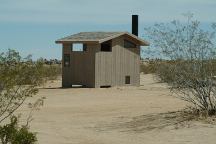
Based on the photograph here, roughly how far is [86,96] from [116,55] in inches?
309

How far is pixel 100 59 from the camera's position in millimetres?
32219

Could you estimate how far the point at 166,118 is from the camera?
15.9 meters

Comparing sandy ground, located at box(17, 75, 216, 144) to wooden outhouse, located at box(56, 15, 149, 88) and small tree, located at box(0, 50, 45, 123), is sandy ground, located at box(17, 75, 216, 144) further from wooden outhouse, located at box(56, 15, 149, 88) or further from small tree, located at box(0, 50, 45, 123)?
wooden outhouse, located at box(56, 15, 149, 88)

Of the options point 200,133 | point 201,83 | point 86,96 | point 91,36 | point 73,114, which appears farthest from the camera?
point 91,36

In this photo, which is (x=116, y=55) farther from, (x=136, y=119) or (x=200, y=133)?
(x=200, y=133)

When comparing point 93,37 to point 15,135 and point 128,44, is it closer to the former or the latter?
point 128,44

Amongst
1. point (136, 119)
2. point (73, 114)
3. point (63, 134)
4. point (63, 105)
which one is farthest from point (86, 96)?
point (63, 134)

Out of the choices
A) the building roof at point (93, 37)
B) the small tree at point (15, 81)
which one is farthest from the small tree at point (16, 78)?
the building roof at point (93, 37)

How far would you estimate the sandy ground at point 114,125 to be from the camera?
13250 mm

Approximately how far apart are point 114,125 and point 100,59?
16.9 m

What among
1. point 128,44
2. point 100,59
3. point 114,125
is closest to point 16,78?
point 114,125

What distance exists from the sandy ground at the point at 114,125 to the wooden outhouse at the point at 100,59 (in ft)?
31.5

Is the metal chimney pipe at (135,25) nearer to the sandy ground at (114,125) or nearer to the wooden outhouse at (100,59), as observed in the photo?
the wooden outhouse at (100,59)

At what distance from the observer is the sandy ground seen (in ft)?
43.5
